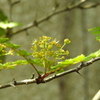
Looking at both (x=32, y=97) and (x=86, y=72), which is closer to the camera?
(x=32, y=97)

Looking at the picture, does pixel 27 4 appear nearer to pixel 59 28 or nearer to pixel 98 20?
pixel 59 28

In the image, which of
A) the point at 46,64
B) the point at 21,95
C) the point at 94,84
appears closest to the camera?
the point at 46,64

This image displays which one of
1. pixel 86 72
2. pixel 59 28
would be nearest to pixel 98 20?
pixel 59 28

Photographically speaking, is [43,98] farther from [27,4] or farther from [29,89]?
[27,4]

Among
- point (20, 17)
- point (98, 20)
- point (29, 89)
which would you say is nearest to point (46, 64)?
point (29, 89)

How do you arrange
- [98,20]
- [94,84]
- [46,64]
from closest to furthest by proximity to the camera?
[46,64], [94,84], [98,20]

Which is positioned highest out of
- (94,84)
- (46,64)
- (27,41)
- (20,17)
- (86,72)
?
(20,17)

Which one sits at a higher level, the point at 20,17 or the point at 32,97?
the point at 20,17

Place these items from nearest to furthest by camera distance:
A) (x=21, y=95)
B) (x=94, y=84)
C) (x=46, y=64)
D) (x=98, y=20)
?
1. (x=46, y=64)
2. (x=21, y=95)
3. (x=94, y=84)
4. (x=98, y=20)

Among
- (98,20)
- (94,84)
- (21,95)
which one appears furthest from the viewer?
(98,20)
